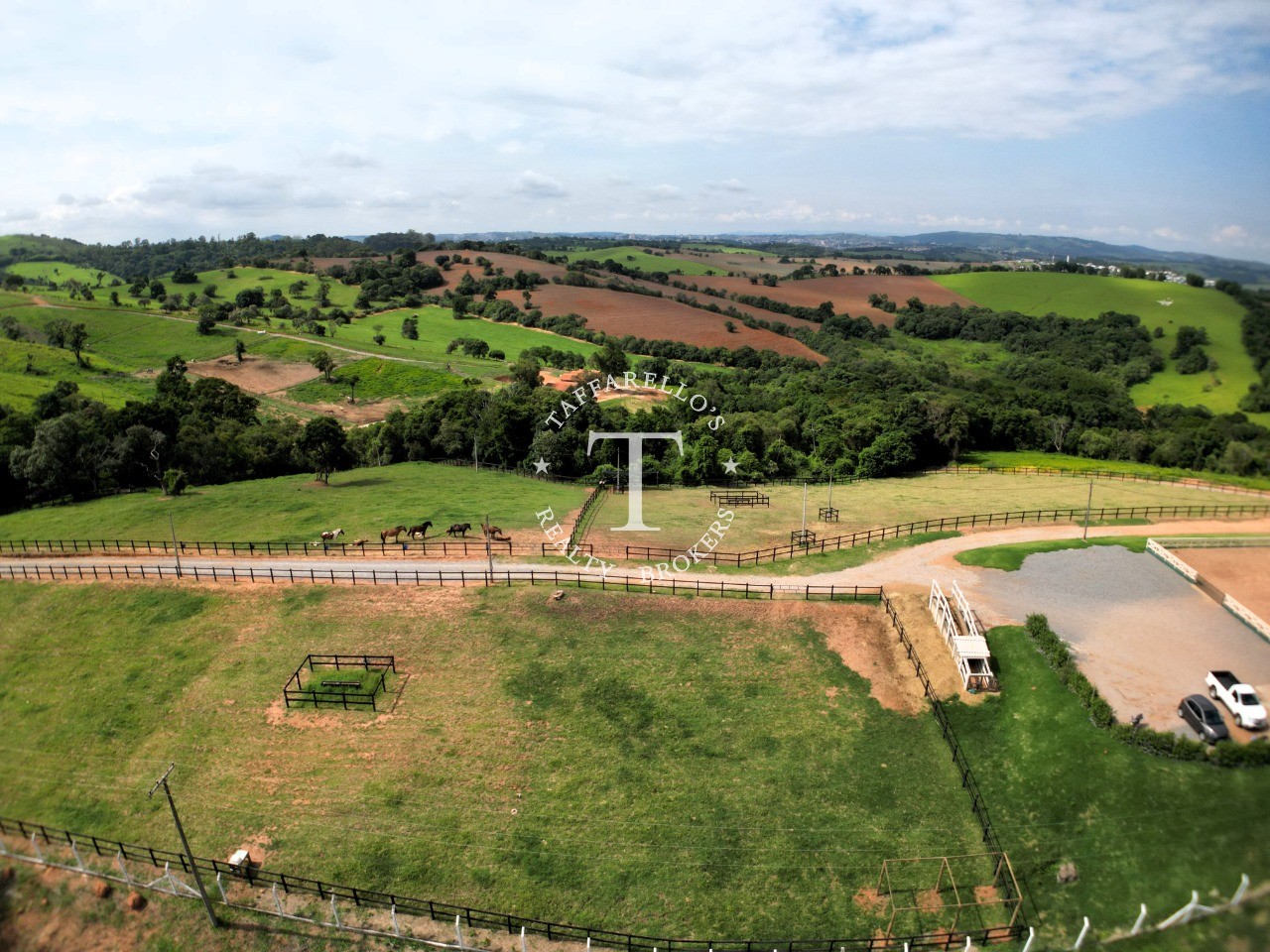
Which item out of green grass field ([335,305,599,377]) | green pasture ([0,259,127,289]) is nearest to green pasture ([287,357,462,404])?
green grass field ([335,305,599,377])

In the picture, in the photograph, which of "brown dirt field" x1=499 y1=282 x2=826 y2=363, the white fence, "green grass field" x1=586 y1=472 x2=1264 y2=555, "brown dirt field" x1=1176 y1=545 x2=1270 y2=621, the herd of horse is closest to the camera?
"brown dirt field" x1=1176 y1=545 x2=1270 y2=621

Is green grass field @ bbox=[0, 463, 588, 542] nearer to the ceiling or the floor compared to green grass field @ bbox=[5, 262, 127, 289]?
nearer to the floor

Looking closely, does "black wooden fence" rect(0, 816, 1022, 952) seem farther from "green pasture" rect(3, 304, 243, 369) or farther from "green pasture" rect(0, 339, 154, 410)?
"green pasture" rect(3, 304, 243, 369)

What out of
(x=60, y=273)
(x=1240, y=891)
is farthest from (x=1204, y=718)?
(x=60, y=273)

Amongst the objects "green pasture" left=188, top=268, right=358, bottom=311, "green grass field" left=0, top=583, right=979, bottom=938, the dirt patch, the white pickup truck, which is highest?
"green pasture" left=188, top=268, right=358, bottom=311

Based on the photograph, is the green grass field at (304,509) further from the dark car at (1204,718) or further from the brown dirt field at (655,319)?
the brown dirt field at (655,319)

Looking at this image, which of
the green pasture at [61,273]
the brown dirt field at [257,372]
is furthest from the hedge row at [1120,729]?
the green pasture at [61,273]
